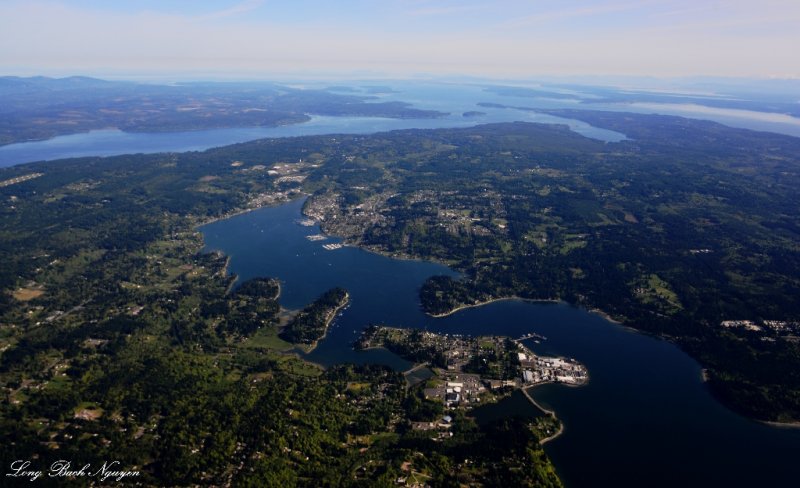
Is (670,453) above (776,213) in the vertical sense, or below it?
below

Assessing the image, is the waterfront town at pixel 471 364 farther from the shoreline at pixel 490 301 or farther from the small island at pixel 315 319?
the small island at pixel 315 319

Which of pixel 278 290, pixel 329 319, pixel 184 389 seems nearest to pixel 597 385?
pixel 329 319

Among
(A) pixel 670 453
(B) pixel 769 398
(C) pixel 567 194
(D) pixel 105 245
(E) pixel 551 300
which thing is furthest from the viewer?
(C) pixel 567 194

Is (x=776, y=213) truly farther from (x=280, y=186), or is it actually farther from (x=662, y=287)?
(x=280, y=186)

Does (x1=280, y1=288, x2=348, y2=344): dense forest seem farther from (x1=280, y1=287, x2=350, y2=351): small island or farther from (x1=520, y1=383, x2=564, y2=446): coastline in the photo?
(x1=520, y1=383, x2=564, y2=446): coastline

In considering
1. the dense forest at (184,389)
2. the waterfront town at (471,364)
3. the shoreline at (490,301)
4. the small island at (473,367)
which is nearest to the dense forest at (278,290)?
the dense forest at (184,389)

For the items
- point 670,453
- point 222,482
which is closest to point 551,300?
point 670,453
